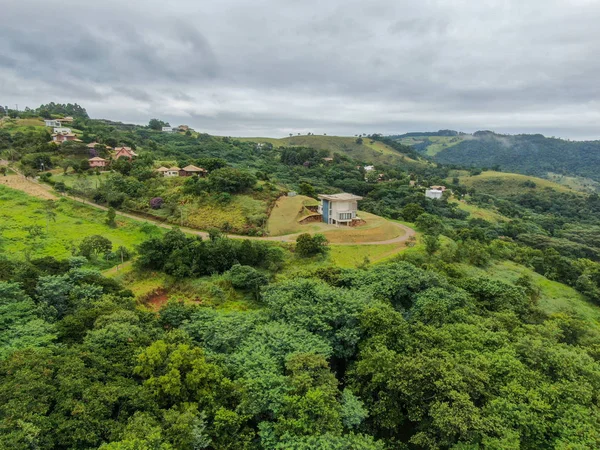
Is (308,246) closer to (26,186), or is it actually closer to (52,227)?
(52,227)

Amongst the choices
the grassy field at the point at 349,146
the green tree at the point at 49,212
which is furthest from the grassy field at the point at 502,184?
the green tree at the point at 49,212

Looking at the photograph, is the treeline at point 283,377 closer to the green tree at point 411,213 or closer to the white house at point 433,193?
the green tree at point 411,213

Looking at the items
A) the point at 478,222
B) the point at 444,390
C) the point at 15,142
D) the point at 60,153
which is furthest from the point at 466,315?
the point at 15,142

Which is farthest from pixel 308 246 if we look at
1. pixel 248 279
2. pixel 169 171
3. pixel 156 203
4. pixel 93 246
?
pixel 169 171

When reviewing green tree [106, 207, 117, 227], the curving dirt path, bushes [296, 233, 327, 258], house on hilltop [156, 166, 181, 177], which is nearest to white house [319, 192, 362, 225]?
the curving dirt path

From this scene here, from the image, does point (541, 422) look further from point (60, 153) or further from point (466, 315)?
point (60, 153)

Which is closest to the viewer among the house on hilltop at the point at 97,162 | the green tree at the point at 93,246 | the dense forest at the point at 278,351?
the dense forest at the point at 278,351
